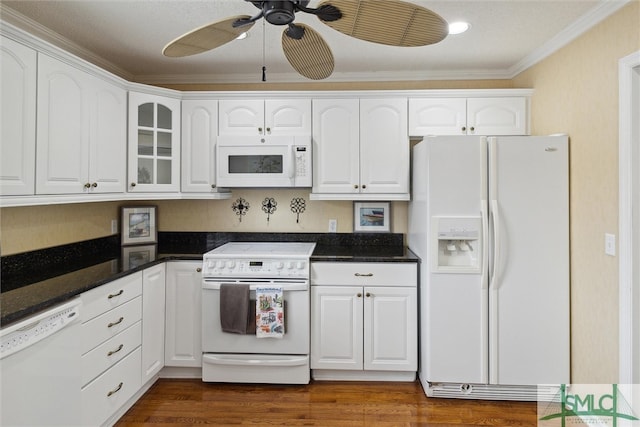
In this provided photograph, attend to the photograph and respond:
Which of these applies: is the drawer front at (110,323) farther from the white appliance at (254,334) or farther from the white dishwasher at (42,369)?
the white appliance at (254,334)

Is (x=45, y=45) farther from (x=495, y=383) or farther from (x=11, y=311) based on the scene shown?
(x=495, y=383)

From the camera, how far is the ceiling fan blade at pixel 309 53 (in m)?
1.45

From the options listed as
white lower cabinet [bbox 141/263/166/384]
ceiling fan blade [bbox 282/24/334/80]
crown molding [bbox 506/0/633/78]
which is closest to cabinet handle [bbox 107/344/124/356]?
white lower cabinet [bbox 141/263/166/384]

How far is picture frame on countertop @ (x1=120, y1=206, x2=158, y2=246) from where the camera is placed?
306 cm

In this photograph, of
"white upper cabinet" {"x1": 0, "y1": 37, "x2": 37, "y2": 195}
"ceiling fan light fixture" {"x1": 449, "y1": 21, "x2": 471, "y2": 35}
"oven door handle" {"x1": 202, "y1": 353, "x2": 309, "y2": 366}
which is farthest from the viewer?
"oven door handle" {"x1": 202, "y1": 353, "x2": 309, "y2": 366}

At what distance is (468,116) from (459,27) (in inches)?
29.9

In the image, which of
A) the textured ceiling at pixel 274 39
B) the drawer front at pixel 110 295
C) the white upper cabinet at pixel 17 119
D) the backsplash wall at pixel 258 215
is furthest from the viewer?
the backsplash wall at pixel 258 215

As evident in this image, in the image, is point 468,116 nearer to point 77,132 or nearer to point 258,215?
point 258,215

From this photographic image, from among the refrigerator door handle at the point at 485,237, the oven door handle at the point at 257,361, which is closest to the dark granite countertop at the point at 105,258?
the refrigerator door handle at the point at 485,237

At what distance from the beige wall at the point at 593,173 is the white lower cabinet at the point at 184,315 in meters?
2.42

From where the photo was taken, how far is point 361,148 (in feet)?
9.41

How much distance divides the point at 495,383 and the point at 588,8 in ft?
7.73

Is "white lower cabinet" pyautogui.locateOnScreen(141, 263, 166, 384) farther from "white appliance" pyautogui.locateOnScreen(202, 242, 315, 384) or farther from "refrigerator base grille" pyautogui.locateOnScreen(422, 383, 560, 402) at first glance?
"refrigerator base grille" pyautogui.locateOnScreen(422, 383, 560, 402)

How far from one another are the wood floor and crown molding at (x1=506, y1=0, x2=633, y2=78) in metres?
2.42
